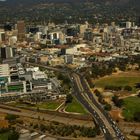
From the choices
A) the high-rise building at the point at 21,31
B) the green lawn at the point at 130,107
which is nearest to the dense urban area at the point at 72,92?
the green lawn at the point at 130,107

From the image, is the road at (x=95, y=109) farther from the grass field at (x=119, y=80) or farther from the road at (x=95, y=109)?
the grass field at (x=119, y=80)

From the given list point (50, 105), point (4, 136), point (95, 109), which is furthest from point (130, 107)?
point (4, 136)

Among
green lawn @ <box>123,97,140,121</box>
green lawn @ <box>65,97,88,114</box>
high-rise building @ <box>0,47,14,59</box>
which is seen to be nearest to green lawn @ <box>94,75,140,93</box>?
green lawn @ <box>123,97,140,121</box>

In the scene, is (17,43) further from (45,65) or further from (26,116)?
(26,116)

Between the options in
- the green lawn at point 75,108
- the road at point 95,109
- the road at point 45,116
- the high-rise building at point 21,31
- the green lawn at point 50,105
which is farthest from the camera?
the high-rise building at point 21,31

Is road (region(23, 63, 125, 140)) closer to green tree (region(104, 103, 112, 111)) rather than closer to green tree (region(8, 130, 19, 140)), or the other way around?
green tree (region(104, 103, 112, 111))
